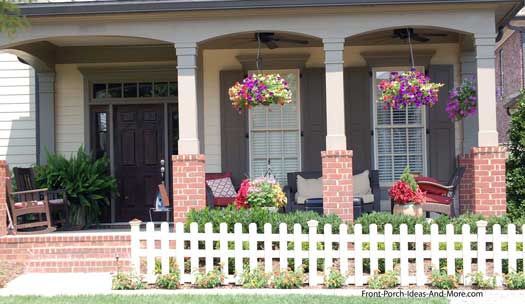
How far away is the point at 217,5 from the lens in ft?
29.7

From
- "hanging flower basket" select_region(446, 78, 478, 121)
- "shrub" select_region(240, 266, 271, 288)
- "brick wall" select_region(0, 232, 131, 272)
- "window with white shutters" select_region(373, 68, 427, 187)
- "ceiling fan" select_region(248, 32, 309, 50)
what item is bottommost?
"shrub" select_region(240, 266, 271, 288)

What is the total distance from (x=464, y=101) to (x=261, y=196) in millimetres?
3340

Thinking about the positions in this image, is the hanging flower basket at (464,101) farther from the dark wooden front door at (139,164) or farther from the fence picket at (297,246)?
the dark wooden front door at (139,164)

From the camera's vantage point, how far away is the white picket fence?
7.22 meters

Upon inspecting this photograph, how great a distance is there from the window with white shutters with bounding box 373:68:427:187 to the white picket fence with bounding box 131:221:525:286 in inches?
144

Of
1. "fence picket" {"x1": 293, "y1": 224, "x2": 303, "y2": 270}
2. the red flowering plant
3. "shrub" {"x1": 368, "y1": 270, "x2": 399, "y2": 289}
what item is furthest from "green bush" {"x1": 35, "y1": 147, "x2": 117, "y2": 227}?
"shrub" {"x1": 368, "y1": 270, "x2": 399, "y2": 289}

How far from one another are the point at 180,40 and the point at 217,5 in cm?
75

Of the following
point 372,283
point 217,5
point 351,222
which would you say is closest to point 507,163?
point 351,222

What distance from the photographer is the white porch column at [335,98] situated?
29.9 feet

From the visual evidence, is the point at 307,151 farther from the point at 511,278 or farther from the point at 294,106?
the point at 511,278

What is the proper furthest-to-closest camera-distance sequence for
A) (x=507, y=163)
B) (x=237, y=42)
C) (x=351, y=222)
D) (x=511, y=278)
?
(x=237, y=42) → (x=507, y=163) → (x=351, y=222) → (x=511, y=278)

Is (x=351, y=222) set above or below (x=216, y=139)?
below

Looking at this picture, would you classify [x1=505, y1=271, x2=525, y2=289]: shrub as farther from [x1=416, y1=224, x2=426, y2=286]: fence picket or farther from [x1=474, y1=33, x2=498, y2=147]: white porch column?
[x1=474, y1=33, x2=498, y2=147]: white porch column

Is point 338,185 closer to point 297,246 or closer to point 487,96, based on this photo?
point 297,246
